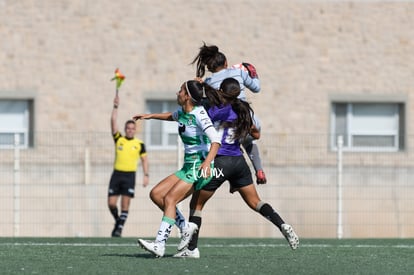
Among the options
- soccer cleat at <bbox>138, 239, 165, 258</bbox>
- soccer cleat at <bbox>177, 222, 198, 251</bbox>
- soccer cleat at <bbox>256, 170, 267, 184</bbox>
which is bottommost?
soccer cleat at <bbox>138, 239, 165, 258</bbox>

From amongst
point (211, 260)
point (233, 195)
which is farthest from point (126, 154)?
point (211, 260)

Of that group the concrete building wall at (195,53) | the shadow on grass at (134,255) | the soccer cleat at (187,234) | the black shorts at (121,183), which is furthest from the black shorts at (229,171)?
the concrete building wall at (195,53)

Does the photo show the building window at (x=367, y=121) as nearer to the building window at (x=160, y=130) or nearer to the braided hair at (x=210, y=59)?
the building window at (x=160, y=130)

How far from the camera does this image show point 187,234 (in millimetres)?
12156

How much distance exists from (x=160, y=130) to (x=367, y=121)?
432 centimetres

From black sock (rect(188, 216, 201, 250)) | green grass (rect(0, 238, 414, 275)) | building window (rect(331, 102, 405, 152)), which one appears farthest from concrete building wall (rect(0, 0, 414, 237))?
black sock (rect(188, 216, 201, 250))

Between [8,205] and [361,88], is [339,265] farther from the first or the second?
[361,88]

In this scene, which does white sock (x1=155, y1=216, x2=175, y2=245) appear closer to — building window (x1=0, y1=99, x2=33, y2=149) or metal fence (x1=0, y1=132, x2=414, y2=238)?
metal fence (x1=0, y1=132, x2=414, y2=238)

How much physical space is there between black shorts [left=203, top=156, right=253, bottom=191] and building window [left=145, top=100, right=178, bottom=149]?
12362 mm

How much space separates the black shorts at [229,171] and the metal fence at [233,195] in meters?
8.91

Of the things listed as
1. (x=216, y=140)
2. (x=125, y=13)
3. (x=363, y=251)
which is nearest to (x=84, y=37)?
(x=125, y=13)

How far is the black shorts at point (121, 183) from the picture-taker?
20297mm

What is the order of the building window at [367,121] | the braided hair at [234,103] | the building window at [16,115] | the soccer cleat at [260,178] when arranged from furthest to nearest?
the building window at [367,121] → the building window at [16,115] → the soccer cleat at [260,178] → the braided hair at [234,103]

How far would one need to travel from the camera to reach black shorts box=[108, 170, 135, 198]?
20.3 meters
